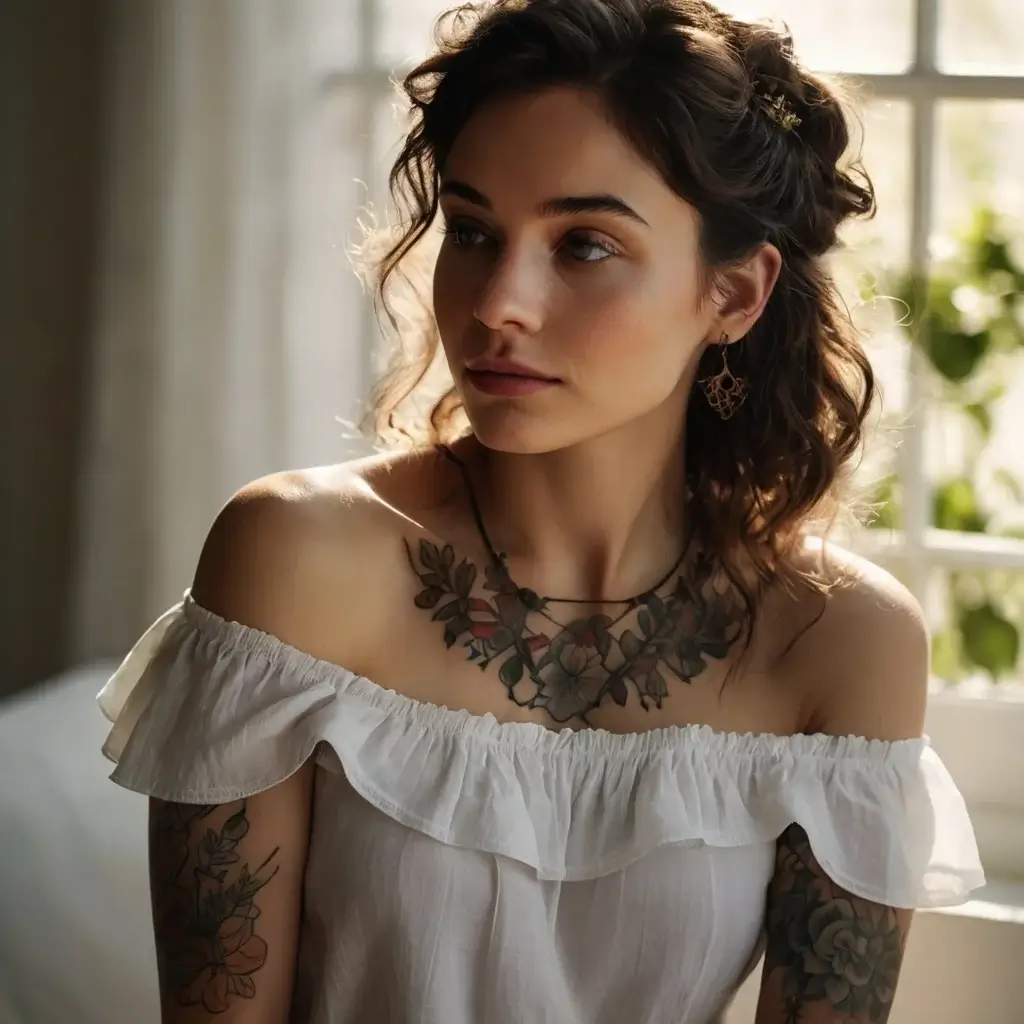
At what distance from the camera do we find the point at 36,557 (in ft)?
6.46

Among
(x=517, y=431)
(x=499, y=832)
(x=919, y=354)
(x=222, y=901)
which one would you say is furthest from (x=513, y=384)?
(x=919, y=354)

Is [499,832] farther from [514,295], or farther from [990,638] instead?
[990,638]

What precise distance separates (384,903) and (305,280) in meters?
0.87

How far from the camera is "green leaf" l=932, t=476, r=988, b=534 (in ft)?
5.62

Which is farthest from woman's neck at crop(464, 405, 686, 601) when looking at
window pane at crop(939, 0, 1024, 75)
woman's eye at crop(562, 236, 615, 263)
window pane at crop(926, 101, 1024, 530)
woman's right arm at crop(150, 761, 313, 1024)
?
window pane at crop(939, 0, 1024, 75)

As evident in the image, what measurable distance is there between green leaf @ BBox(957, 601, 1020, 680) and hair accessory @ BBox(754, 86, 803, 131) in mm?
781

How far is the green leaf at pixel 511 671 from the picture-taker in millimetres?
1212

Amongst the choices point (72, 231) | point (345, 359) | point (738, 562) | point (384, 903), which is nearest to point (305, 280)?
point (345, 359)

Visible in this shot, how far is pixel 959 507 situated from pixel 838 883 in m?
0.68

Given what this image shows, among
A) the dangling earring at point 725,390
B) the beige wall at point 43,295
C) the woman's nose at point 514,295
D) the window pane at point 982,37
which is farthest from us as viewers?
the beige wall at point 43,295

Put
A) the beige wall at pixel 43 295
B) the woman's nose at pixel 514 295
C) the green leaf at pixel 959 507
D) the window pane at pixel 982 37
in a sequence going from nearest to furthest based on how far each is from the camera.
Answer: the woman's nose at pixel 514 295 < the window pane at pixel 982 37 < the green leaf at pixel 959 507 < the beige wall at pixel 43 295

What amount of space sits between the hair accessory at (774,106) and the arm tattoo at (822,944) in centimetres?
63

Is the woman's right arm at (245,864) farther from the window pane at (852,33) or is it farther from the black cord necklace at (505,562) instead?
the window pane at (852,33)

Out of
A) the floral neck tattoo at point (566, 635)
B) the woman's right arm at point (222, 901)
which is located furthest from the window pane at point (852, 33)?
the woman's right arm at point (222, 901)
